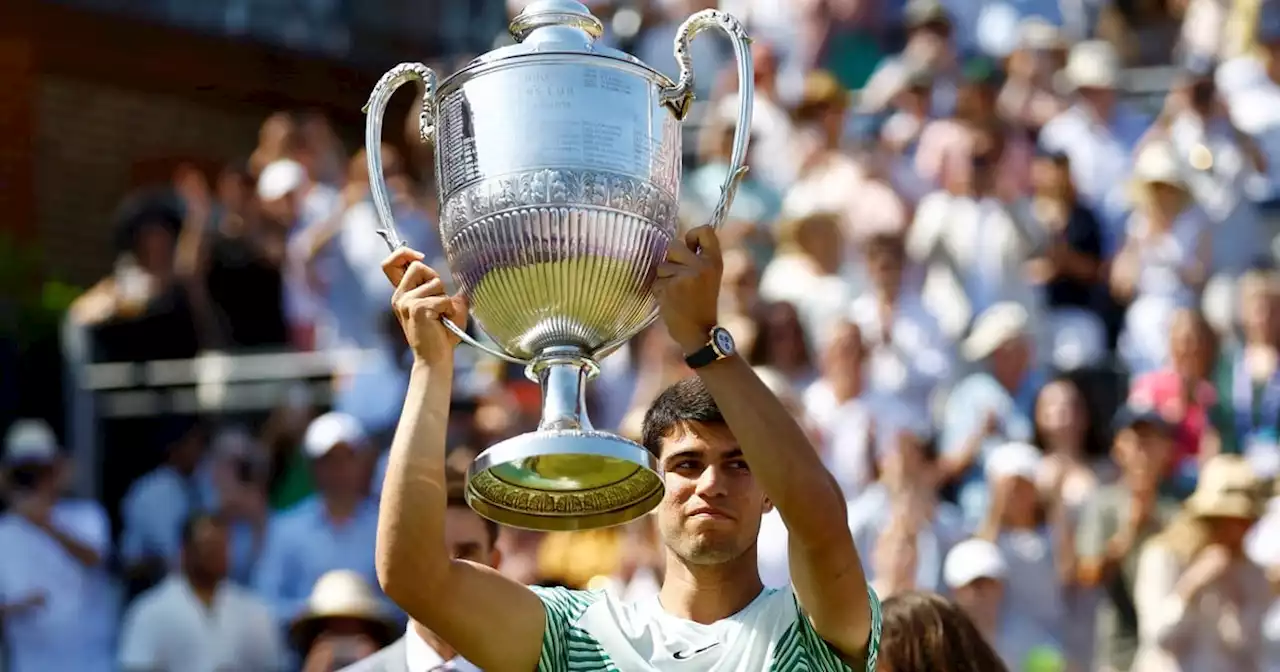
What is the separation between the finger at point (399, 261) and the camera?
14.4 feet

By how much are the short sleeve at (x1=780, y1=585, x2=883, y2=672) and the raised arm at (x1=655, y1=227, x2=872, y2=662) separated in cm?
4

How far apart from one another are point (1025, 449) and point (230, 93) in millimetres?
9455

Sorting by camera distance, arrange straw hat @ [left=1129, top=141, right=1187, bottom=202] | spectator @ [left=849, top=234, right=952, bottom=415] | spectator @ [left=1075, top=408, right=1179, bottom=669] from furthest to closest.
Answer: straw hat @ [left=1129, top=141, right=1187, bottom=202], spectator @ [left=849, top=234, right=952, bottom=415], spectator @ [left=1075, top=408, right=1179, bottom=669]

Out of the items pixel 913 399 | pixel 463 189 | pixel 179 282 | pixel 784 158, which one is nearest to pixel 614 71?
pixel 463 189

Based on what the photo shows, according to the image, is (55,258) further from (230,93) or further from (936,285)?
(936,285)

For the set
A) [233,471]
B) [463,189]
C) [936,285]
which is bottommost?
[233,471]

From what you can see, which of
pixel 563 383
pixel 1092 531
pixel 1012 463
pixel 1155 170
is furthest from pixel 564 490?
pixel 1155 170

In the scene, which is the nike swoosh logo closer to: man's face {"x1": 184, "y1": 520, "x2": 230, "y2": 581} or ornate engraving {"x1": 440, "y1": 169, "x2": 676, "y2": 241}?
ornate engraving {"x1": 440, "y1": 169, "x2": 676, "y2": 241}

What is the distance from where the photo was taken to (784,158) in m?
11.4

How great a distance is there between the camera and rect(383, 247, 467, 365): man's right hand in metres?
4.32

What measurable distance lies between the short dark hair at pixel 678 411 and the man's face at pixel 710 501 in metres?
0.03

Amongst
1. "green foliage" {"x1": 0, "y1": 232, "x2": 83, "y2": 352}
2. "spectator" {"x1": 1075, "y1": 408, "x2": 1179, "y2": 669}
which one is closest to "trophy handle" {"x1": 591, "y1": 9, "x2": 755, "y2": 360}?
"spectator" {"x1": 1075, "y1": 408, "x2": 1179, "y2": 669}

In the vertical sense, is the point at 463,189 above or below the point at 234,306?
above

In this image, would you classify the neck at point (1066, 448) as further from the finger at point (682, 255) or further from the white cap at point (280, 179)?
the finger at point (682, 255)
